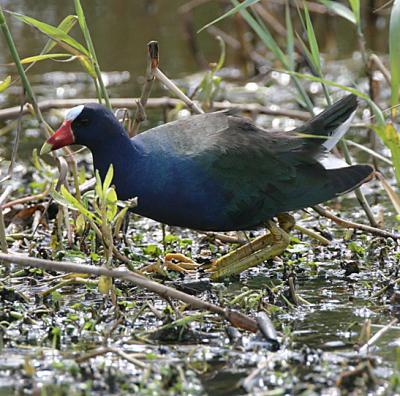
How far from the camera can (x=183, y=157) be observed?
427cm

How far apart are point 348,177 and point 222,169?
541mm

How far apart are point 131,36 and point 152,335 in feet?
20.2

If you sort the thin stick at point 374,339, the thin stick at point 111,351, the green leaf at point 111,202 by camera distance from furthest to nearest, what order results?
the green leaf at point 111,202 → the thin stick at point 374,339 → the thin stick at point 111,351

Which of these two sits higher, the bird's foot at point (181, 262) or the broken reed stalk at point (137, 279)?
the broken reed stalk at point (137, 279)

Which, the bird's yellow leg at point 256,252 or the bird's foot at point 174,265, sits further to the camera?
the bird's yellow leg at point 256,252

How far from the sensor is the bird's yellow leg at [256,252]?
4.44 metres

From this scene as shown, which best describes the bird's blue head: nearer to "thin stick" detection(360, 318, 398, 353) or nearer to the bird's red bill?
the bird's red bill

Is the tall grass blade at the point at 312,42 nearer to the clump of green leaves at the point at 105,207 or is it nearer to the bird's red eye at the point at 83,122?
the bird's red eye at the point at 83,122

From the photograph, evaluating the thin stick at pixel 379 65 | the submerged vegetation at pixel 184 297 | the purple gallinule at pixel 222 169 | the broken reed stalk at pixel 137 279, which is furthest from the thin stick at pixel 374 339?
the thin stick at pixel 379 65

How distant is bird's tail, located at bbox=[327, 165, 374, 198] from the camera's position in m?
4.42

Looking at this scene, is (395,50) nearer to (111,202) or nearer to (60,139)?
(111,202)

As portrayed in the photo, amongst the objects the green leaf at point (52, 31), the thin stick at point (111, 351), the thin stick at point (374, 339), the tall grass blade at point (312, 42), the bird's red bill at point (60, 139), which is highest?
the green leaf at point (52, 31)

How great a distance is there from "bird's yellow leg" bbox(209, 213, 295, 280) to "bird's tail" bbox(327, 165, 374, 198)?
317 mm

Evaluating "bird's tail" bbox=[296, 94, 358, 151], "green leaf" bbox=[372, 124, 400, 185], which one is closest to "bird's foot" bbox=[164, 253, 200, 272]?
"bird's tail" bbox=[296, 94, 358, 151]
